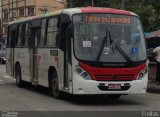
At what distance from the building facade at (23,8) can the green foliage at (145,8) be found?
3362cm

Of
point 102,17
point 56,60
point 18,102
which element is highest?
point 102,17

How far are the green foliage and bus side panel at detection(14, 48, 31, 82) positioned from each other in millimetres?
24466

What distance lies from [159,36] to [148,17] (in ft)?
102

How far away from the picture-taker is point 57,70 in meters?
16.2

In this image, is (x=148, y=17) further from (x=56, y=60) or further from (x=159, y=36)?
(x=56, y=60)

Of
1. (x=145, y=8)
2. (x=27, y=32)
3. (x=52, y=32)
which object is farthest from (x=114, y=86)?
(x=145, y=8)

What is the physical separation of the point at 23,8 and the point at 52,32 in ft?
310

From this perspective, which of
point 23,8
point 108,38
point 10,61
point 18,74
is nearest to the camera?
point 108,38

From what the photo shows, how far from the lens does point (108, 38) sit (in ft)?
49.6

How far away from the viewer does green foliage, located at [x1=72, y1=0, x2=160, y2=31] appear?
154 feet

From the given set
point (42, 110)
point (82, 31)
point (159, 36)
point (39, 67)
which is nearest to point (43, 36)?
point (39, 67)

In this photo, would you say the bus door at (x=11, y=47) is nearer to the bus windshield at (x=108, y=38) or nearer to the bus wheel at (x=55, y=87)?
the bus wheel at (x=55, y=87)

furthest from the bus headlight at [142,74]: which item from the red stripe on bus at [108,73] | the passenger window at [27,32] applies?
the passenger window at [27,32]

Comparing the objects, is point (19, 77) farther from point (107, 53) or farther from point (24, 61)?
point (107, 53)
